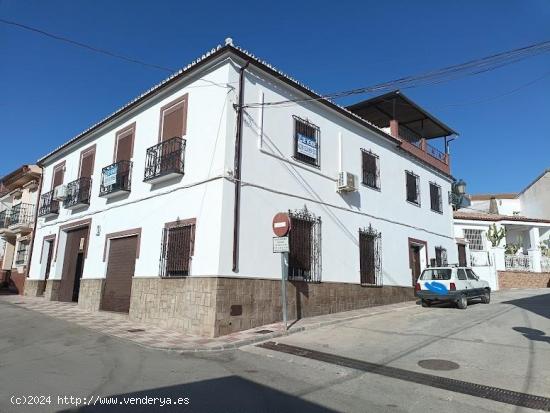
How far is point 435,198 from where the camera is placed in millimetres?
20625

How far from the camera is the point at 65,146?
1908 cm

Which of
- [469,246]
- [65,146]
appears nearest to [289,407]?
[65,146]

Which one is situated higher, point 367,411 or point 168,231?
point 168,231

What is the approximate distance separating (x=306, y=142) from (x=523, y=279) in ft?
60.2

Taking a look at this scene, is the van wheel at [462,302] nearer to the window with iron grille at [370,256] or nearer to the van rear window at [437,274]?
the van rear window at [437,274]

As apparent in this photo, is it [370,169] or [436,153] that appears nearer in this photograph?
[370,169]

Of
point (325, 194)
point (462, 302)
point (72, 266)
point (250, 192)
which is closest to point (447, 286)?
point (462, 302)

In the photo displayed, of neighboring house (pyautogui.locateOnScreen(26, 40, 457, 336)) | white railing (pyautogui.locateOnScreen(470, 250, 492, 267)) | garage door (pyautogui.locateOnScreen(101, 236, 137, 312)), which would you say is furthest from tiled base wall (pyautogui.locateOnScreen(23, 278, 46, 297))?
white railing (pyautogui.locateOnScreen(470, 250, 492, 267))

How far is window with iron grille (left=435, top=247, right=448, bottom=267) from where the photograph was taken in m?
19.8

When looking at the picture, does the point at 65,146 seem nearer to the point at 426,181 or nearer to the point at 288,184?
the point at 288,184

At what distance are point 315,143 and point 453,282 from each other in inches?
259

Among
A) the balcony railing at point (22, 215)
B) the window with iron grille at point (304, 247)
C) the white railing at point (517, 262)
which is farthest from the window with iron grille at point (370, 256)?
the balcony railing at point (22, 215)

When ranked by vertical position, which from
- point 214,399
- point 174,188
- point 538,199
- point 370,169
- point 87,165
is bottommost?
point 214,399

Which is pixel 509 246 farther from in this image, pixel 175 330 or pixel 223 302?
pixel 175 330
